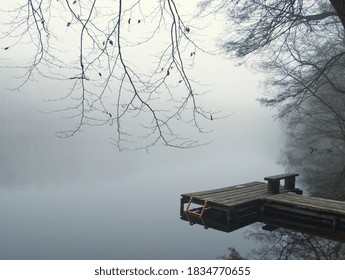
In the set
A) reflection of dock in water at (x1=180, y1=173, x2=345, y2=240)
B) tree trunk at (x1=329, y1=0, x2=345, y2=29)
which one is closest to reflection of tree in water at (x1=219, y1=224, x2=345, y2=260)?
reflection of dock in water at (x1=180, y1=173, x2=345, y2=240)

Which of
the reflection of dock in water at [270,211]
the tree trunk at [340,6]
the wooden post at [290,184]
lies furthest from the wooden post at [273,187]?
the tree trunk at [340,6]

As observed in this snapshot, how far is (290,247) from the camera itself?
8953 millimetres

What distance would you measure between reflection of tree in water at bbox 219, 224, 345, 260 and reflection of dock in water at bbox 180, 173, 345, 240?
8.3 inches

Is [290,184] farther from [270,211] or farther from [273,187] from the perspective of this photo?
[270,211]

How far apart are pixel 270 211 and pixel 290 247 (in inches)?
50.9

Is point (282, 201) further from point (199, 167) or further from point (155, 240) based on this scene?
point (199, 167)

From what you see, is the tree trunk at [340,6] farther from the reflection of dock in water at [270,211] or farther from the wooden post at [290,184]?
the wooden post at [290,184]

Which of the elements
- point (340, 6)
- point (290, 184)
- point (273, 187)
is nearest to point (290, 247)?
point (273, 187)

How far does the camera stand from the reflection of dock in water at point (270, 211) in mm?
8961

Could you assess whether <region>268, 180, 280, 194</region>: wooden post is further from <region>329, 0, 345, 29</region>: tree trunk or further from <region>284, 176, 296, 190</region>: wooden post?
<region>329, 0, 345, 29</region>: tree trunk

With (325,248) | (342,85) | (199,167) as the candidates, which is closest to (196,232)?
(325,248)

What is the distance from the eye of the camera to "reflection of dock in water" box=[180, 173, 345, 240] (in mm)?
8961

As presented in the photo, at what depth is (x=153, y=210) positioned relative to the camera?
16484 millimetres

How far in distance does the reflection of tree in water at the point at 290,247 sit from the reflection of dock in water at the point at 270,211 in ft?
0.69
